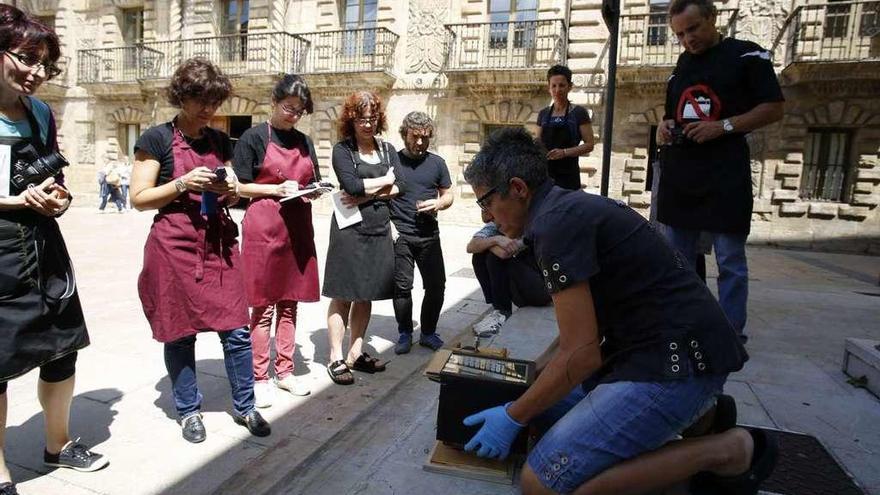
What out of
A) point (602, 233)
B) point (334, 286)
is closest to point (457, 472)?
point (602, 233)

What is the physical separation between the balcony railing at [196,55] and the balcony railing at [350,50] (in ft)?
1.09

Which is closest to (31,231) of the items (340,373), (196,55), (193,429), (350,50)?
(193,429)

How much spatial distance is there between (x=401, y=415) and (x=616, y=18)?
2691 mm

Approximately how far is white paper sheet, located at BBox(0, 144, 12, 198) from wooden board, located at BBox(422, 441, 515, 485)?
1.85 m

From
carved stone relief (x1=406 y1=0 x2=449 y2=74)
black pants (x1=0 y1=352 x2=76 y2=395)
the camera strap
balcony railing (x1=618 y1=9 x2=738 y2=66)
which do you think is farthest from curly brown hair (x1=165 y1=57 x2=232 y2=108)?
carved stone relief (x1=406 y1=0 x2=449 y2=74)

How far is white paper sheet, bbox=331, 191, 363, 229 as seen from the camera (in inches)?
141

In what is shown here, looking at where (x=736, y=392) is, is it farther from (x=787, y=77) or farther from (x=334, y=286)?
(x=787, y=77)

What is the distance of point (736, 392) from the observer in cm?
305

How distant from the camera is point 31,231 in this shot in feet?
7.11

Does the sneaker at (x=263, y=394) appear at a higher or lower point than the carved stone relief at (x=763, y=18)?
lower

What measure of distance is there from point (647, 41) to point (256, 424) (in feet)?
43.6

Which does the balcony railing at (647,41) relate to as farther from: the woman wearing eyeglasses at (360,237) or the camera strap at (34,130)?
the camera strap at (34,130)

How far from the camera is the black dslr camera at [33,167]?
2.12 m

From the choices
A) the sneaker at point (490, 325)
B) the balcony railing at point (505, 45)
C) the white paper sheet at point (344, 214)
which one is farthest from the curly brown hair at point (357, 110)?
the balcony railing at point (505, 45)
